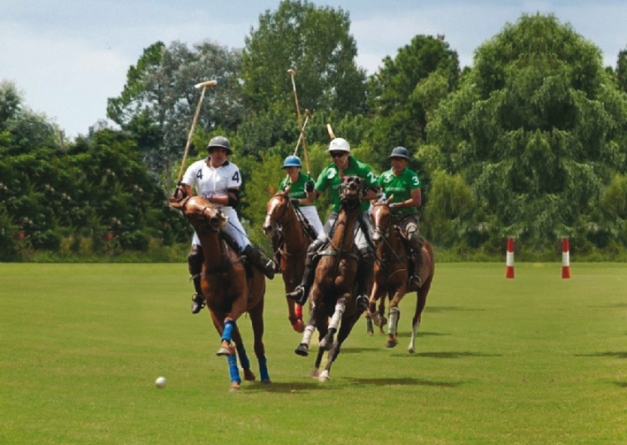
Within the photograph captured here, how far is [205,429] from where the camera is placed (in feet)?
37.4

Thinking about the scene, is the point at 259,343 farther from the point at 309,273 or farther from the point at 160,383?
the point at 160,383

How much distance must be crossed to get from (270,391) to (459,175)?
5523 centimetres

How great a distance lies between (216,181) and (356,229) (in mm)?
2066

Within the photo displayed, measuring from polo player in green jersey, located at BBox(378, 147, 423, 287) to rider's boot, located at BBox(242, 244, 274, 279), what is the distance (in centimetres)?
468

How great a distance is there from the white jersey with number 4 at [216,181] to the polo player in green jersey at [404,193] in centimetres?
513

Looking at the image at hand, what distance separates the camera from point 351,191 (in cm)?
1550

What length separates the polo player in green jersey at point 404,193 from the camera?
2006 cm

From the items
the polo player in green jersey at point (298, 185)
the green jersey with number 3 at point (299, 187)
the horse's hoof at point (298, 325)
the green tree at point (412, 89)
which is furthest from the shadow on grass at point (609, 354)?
the green tree at point (412, 89)

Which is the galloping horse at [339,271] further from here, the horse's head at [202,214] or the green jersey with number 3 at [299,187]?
the green jersey with number 3 at [299,187]

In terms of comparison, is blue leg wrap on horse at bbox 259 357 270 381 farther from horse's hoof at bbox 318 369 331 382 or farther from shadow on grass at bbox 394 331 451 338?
shadow on grass at bbox 394 331 451 338

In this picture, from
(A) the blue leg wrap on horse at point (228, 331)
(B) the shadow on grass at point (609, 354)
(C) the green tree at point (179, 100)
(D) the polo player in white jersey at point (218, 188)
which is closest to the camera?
(A) the blue leg wrap on horse at point (228, 331)

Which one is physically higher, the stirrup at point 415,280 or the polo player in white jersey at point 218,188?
the polo player in white jersey at point 218,188

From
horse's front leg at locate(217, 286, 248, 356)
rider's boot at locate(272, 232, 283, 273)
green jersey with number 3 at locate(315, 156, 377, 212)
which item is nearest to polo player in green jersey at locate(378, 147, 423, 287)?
rider's boot at locate(272, 232, 283, 273)

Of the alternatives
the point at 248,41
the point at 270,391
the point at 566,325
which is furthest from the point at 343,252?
the point at 248,41
